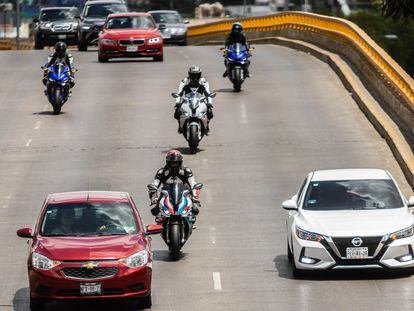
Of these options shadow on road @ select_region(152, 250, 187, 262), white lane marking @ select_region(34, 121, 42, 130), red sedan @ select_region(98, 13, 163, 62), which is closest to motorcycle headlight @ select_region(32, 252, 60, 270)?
shadow on road @ select_region(152, 250, 187, 262)

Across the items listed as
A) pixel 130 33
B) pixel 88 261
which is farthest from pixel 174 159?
pixel 130 33

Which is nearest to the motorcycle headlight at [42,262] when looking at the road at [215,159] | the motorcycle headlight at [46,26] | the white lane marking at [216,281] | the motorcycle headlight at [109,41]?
the road at [215,159]

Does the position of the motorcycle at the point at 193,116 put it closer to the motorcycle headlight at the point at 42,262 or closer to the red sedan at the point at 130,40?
the motorcycle headlight at the point at 42,262

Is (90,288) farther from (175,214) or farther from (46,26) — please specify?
(46,26)

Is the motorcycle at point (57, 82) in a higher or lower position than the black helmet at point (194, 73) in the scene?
lower

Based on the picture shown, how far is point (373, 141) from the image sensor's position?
3222cm

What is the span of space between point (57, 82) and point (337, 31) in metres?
14.1

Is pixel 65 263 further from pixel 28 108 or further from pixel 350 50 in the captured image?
pixel 350 50

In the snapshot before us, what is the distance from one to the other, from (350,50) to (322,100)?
633cm

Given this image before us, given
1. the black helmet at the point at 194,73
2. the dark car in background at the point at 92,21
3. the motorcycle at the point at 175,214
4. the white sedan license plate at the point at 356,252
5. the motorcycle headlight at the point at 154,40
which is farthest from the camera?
the dark car in background at the point at 92,21

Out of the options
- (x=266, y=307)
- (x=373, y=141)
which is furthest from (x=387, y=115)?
(x=266, y=307)

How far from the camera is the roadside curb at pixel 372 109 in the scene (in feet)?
96.0

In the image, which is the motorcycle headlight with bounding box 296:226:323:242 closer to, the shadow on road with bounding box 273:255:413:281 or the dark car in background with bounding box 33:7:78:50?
the shadow on road with bounding box 273:255:413:281

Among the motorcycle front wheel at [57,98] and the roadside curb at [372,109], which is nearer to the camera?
the roadside curb at [372,109]
